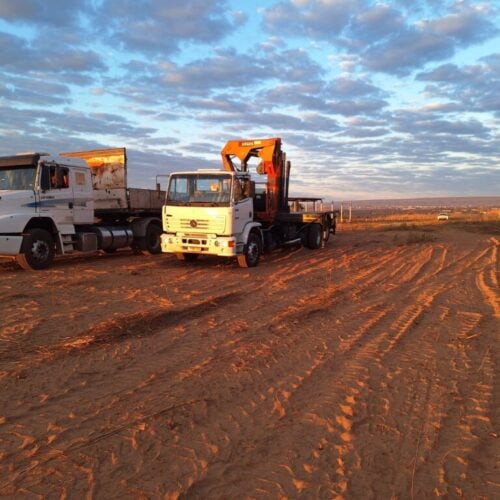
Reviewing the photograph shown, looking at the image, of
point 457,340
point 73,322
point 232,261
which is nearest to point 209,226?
point 232,261

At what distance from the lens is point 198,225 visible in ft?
40.3

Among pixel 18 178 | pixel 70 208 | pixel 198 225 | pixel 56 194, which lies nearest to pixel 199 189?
pixel 198 225

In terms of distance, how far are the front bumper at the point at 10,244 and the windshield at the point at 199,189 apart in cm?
389

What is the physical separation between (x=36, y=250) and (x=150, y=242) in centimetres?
473

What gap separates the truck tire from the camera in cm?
1609

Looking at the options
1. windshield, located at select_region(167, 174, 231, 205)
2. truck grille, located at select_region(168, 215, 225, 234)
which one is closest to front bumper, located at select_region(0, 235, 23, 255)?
truck grille, located at select_region(168, 215, 225, 234)

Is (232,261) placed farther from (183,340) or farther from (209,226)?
(183,340)

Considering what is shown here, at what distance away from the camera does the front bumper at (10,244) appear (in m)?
11.4

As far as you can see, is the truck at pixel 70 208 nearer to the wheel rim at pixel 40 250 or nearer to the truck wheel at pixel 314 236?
the wheel rim at pixel 40 250

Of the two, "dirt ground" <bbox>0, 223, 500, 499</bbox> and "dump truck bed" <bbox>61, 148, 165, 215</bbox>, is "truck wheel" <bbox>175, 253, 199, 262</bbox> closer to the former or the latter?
"dump truck bed" <bbox>61, 148, 165, 215</bbox>

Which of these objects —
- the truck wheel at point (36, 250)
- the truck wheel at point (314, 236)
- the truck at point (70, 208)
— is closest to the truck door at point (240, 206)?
the truck at point (70, 208)

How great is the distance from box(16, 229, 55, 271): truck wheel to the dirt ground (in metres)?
2.98

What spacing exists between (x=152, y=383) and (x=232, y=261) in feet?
31.9

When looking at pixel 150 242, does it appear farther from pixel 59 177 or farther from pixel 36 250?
pixel 36 250
